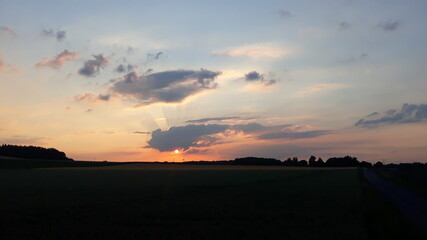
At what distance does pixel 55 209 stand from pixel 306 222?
13942mm

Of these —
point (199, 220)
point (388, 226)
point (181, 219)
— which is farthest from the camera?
point (181, 219)

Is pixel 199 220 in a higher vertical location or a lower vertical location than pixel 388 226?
higher

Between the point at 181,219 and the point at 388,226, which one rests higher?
the point at 181,219

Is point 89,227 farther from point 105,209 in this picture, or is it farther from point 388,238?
point 388,238

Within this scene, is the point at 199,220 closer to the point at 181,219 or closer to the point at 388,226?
the point at 181,219

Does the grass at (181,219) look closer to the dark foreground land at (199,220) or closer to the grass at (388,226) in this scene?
the dark foreground land at (199,220)

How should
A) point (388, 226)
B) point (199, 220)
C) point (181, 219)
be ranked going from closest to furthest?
1. point (388, 226)
2. point (199, 220)
3. point (181, 219)

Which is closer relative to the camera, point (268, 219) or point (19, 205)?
point (268, 219)

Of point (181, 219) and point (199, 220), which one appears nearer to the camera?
point (199, 220)

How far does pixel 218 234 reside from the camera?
18281 millimetres

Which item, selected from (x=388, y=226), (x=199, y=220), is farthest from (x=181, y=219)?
(x=388, y=226)

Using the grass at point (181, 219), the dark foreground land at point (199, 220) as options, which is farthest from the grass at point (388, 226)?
the grass at point (181, 219)

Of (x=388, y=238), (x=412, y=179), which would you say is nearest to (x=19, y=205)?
(x=388, y=238)

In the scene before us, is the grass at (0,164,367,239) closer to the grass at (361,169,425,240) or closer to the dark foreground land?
the dark foreground land
